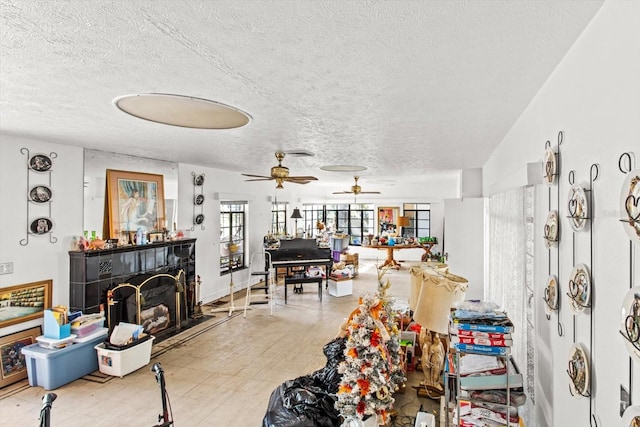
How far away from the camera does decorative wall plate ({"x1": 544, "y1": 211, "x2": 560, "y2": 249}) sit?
1.58 meters

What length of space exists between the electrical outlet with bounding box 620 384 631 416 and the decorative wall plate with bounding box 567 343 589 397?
212 mm

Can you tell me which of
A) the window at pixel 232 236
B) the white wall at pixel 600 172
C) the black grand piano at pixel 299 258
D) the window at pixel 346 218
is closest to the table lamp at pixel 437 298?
Result: the white wall at pixel 600 172

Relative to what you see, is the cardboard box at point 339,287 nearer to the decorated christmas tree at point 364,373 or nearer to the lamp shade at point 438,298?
the lamp shade at point 438,298

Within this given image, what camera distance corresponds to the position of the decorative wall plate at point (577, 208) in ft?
4.13

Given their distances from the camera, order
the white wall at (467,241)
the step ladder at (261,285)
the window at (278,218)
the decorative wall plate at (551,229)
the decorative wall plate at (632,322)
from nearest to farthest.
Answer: the decorative wall plate at (632,322), the decorative wall plate at (551,229), the white wall at (467,241), the step ladder at (261,285), the window at (278,218)

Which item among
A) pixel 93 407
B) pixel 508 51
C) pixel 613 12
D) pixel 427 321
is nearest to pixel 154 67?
pixel 508 51

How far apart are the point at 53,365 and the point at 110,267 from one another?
4.04 ft

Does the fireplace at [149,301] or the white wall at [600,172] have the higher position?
the white wall at [600,172]

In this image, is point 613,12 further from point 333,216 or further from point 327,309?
point 333,216

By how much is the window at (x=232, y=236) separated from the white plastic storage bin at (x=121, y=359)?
3.23m

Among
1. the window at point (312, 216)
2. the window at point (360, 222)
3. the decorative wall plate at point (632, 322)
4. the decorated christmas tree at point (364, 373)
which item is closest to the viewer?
the decorative wall plate at point (632, 322)

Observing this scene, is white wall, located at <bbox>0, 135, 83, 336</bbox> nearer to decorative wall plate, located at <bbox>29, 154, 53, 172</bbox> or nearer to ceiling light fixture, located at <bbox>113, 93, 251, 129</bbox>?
decorative wall plate, located at <bbox>29, 154, 53, 172</bbox>

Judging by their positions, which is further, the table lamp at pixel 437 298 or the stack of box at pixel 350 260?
the stack of box at pixel 350 260

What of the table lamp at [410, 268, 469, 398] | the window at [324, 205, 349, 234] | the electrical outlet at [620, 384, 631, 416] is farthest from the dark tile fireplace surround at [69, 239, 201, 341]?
the window at [324, 205, 349, 234]
